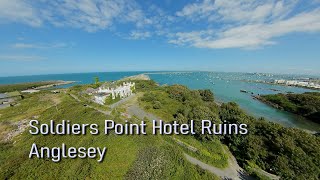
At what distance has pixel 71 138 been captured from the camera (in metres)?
22.8

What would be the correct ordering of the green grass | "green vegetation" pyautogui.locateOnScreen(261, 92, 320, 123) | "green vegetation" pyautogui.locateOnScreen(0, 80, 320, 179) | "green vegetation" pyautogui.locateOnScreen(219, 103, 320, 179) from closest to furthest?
"green vegetation" pyautogui.locateOnScreen(0, 80, 320, 179) < "green vegetation" pyautogui.locateOnScreen(219, 103, 320, 179) < the green grass < "green vegetation" pyautogui.locateOnScreen(261, 92, 320, 123)

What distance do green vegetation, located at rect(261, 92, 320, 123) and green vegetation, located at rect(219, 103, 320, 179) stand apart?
111ft

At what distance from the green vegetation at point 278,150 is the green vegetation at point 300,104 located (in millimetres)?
33749

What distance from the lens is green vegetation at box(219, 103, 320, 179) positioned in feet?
64.0

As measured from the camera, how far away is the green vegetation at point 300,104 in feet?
169

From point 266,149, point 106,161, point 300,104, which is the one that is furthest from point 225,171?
point 300,104

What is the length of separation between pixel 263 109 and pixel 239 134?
40.6 metres

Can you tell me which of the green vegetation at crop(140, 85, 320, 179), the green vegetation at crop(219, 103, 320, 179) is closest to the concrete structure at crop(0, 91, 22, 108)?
the green vegetation at crop(140, 85, 320, 179)

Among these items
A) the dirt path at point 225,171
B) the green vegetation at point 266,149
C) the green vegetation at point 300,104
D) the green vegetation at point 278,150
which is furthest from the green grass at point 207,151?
the green vegetation at point 300,104

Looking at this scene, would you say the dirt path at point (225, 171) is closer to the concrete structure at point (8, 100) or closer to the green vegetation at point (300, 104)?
the green vegetation at point (300, 104)

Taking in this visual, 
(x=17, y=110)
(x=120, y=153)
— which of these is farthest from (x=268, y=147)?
(x=17, y=110)

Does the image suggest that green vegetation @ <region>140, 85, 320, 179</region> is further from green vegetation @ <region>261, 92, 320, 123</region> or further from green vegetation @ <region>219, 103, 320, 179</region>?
green vegetation @ <region>261, 92, 320, 123</region>

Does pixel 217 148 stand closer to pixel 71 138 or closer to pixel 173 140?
pixel 173 140

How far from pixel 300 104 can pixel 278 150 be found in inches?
1851
